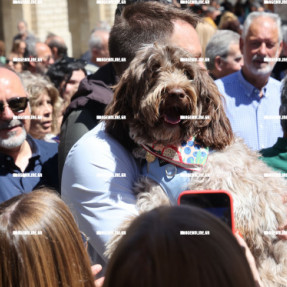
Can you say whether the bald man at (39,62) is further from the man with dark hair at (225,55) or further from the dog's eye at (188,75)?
the dog's eye at (188,75)

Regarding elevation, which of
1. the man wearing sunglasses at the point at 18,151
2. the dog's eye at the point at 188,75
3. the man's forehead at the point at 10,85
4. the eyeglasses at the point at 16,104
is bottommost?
the man wearing sunglasses at the point at 18,151

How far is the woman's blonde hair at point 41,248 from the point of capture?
191cm

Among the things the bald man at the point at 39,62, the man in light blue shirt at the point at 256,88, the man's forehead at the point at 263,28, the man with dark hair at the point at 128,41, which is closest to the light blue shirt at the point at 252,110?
the man in light blue shirt at the point at 256,88

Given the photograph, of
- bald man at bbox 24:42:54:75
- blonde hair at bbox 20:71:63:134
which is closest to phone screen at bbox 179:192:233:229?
blonde hair at bbox 20:71:63:134

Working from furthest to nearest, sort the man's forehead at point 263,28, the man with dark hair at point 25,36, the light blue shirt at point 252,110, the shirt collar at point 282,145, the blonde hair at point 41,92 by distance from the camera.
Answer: the man with dark hair at point 25,36
the blonde hair at point 41,92
the man's forehead at point 263,28
the light blue shirt at point 252,110
the shirt collar at point 282,145

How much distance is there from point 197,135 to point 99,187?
1.89 feet

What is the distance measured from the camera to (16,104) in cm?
404

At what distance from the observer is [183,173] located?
2.73 m

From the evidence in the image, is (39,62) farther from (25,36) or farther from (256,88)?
(256,88)

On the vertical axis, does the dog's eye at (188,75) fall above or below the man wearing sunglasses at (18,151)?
above

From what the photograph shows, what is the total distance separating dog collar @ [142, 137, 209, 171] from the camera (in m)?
2.72

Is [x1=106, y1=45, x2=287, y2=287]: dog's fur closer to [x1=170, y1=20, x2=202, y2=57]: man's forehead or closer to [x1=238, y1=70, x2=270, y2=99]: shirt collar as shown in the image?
[x1=170, y1=20, x2=202, y2=57]: man's forehead

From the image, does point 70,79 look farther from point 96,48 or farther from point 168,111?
point 168,111

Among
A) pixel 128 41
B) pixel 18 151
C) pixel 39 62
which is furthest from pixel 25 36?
pixel 128 41
